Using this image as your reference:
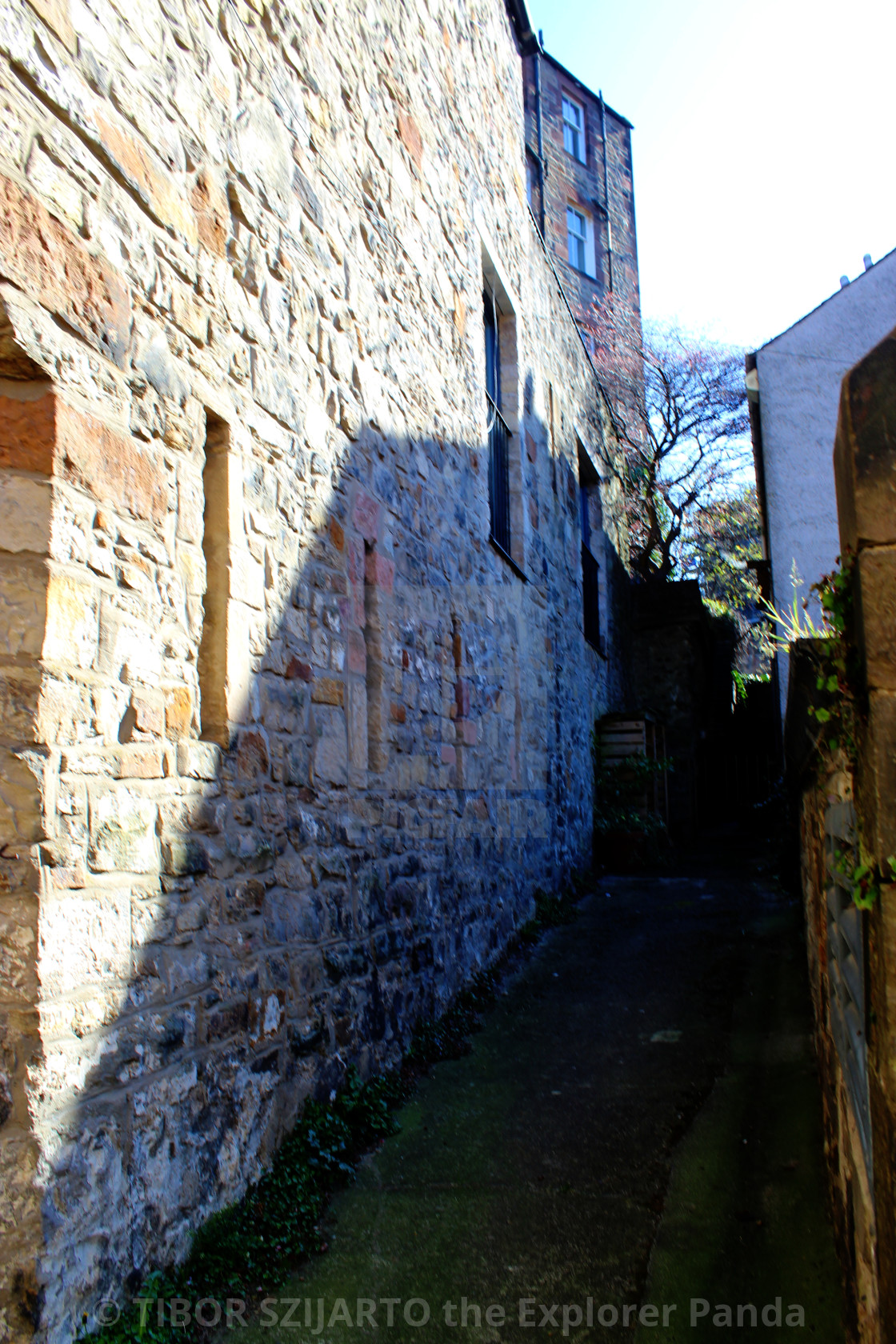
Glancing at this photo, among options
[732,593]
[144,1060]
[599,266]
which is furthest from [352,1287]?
[599,266]

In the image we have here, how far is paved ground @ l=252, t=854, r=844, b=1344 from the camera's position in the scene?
8.04 ft

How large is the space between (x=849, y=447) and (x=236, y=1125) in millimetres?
2399

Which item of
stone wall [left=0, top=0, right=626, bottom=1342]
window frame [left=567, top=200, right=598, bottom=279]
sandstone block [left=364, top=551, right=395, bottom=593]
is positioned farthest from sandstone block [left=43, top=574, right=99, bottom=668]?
window frame [left=567, top=200, right=598, bottom=279]

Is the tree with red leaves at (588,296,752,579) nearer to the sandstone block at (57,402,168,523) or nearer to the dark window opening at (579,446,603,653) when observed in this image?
the dark window opening at (579,446,603,653)

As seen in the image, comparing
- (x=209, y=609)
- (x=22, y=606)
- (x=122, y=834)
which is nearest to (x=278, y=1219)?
(x=122, y=834)

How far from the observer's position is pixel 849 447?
4.89ft

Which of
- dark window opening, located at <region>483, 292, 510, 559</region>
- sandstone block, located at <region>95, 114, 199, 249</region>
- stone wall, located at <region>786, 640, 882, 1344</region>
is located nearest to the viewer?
stone wall, located at <region>786, 640, 882, 1344</region>

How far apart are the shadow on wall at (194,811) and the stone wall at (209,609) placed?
0.4 inches

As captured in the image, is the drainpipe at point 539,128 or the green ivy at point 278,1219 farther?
the drainpipe at point 539,128

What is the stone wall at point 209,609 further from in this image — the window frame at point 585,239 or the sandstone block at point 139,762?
the window frame at point 585,239

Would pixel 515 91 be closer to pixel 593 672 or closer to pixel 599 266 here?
pixel 593 672

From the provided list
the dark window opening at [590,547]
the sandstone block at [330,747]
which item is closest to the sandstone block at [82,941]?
the sandstone block at [330,747]

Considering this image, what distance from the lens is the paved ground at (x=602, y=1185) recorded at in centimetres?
245

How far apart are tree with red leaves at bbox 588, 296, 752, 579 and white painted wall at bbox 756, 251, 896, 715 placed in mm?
6851
